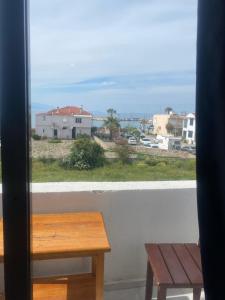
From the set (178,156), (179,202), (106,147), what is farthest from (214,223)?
(179,202)

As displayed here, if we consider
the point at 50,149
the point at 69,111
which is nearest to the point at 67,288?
the point at 50,149

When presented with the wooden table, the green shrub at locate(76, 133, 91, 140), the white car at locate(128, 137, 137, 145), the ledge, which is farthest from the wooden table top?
the white car at locate(128, 137, 137, 145)

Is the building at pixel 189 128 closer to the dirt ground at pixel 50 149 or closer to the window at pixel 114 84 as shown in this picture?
the window at pixel 114 84

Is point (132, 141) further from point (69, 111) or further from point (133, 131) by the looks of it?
point (69, 111)

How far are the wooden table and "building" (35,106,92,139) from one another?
14.7 inches

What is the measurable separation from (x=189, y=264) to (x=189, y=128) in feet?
2.48

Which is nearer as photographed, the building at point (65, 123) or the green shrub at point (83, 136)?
the building at point (65, 123)

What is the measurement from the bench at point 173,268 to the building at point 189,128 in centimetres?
50

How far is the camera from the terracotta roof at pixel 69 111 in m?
1.14

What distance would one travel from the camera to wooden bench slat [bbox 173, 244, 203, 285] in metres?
1.29

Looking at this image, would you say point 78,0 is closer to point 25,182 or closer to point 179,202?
point 25,182

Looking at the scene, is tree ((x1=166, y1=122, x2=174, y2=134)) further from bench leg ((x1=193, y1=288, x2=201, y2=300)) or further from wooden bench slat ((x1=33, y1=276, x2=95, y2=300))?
wooden bench slat ((x1=33, y1=276, x2=95, y2=300))

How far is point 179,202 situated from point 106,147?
0.66 meters

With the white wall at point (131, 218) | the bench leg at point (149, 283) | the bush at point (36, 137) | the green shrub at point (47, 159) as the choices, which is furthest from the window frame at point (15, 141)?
the bench leg at point (149, 283)
